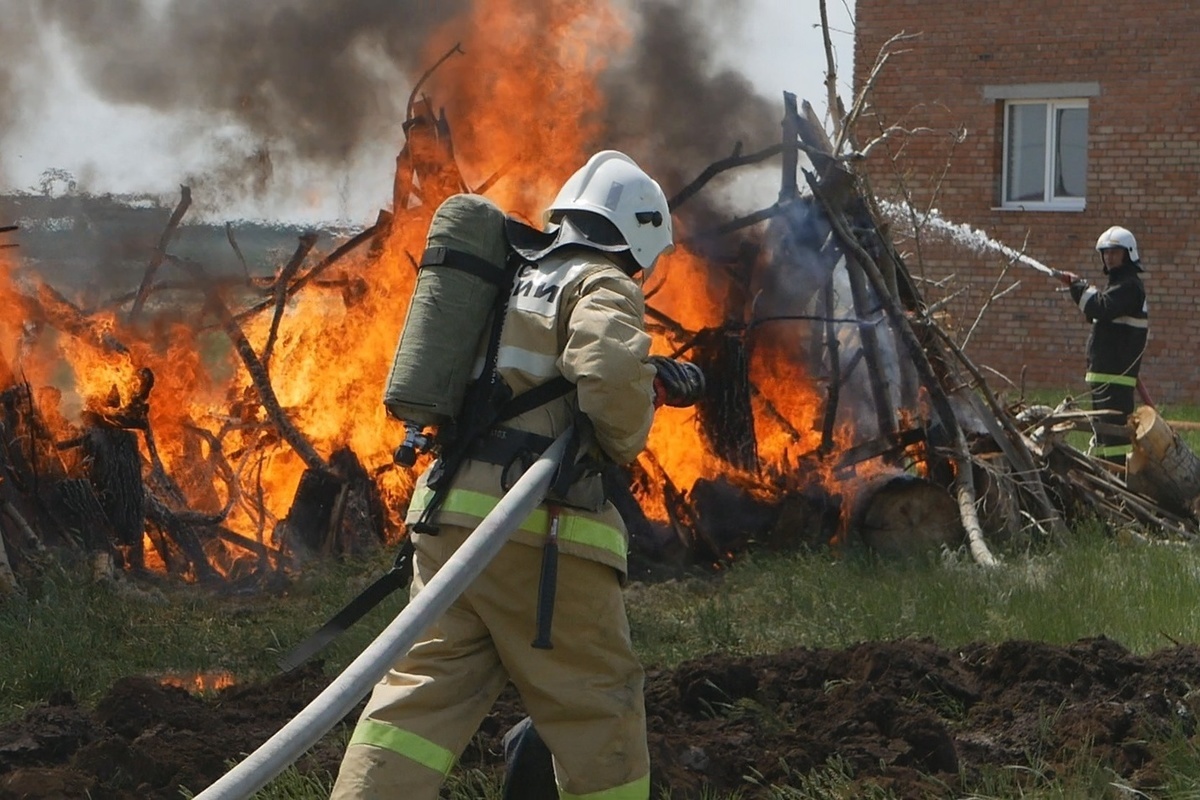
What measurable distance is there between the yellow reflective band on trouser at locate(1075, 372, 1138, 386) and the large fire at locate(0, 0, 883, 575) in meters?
3.70

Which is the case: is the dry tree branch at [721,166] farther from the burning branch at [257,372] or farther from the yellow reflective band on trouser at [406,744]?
the yellow reflective band on trouser at [406,744]

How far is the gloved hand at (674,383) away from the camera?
382 centimetres

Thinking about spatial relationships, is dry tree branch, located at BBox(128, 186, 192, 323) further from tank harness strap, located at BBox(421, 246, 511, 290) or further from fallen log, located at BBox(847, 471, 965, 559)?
tank harness strap, located at BBox(421, 246, 511, 290)

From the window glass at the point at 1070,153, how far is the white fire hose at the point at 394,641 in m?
14.1

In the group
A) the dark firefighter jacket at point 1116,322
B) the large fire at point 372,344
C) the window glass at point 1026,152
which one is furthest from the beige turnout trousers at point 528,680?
the window glass at point 1026,152

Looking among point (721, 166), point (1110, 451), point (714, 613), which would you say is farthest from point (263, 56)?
point (1110, 451)

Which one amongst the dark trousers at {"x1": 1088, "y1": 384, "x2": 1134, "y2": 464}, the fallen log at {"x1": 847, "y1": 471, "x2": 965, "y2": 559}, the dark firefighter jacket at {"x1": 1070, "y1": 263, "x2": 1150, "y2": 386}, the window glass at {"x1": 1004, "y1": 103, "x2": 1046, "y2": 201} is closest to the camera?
the fallen log at {"x1": 847, "y1": 471, "x2": 965, "y2": 559}

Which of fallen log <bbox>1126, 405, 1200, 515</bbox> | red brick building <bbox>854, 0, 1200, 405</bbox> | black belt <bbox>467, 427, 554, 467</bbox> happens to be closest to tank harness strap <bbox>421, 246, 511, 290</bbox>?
black belt <bbox>467, 427, 554, 467</bbox>

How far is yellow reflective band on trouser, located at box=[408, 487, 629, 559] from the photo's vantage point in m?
3.67

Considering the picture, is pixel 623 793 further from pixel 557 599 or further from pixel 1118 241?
pixel 1118 241

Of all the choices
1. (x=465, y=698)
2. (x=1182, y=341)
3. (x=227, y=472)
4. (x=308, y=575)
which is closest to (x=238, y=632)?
(x=308, y=575)

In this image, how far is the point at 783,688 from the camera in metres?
5.00

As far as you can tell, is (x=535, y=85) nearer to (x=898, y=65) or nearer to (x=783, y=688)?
(x=783, y=688)

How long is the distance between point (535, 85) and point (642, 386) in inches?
187
